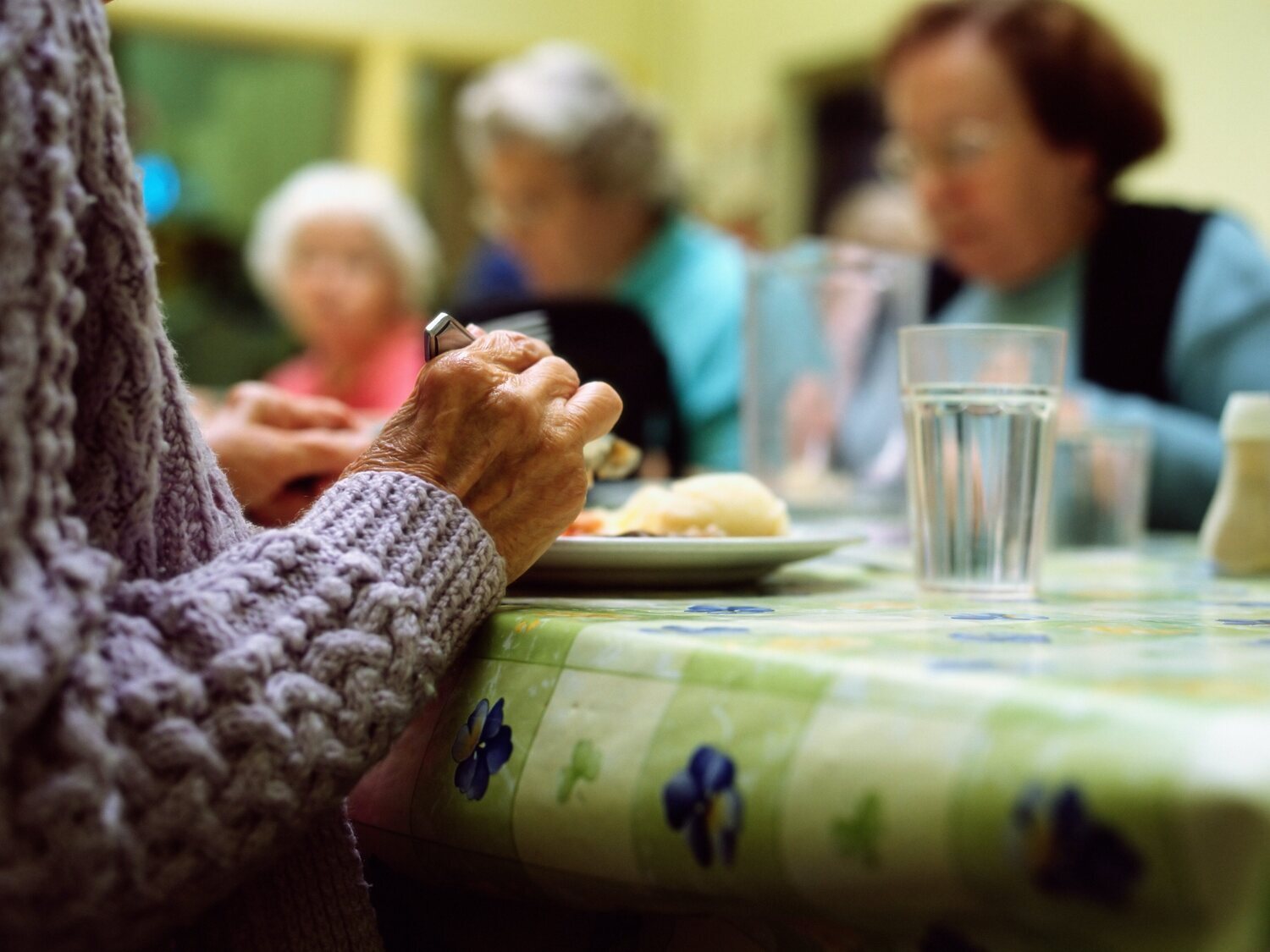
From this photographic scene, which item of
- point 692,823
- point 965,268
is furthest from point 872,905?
point 965,268

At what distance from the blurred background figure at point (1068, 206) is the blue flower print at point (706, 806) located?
131 centimetres

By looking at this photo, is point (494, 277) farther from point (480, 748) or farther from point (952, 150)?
point (480, 748)

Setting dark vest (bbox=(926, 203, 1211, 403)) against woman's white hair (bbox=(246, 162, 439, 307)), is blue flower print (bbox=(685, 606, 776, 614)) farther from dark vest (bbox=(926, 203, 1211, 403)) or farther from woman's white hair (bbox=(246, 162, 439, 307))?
woman's white hair (bbox=(246, 162, 439, 307))

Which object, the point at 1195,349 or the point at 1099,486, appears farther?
the point at 1195,349

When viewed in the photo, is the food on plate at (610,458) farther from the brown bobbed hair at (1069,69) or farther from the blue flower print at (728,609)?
the brown bobbed hair at (1069,69)

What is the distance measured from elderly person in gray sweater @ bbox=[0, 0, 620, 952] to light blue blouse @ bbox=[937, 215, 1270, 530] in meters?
Result: 1.04

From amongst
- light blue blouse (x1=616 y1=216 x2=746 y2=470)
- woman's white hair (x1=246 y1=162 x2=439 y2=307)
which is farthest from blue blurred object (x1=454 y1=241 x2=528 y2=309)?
light blue blouse (x1=616 y1=216 x2=746 y2=470)

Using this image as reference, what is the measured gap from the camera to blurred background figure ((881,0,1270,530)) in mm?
1617

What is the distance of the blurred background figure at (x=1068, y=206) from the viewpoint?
162 centimetres

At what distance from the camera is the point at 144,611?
0.42 meters

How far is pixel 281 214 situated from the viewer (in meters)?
3.34

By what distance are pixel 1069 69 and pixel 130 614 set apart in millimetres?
1593

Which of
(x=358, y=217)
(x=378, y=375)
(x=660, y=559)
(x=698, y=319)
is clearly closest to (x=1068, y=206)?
A: (x=698, y=319)

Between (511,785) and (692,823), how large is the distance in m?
0.09
